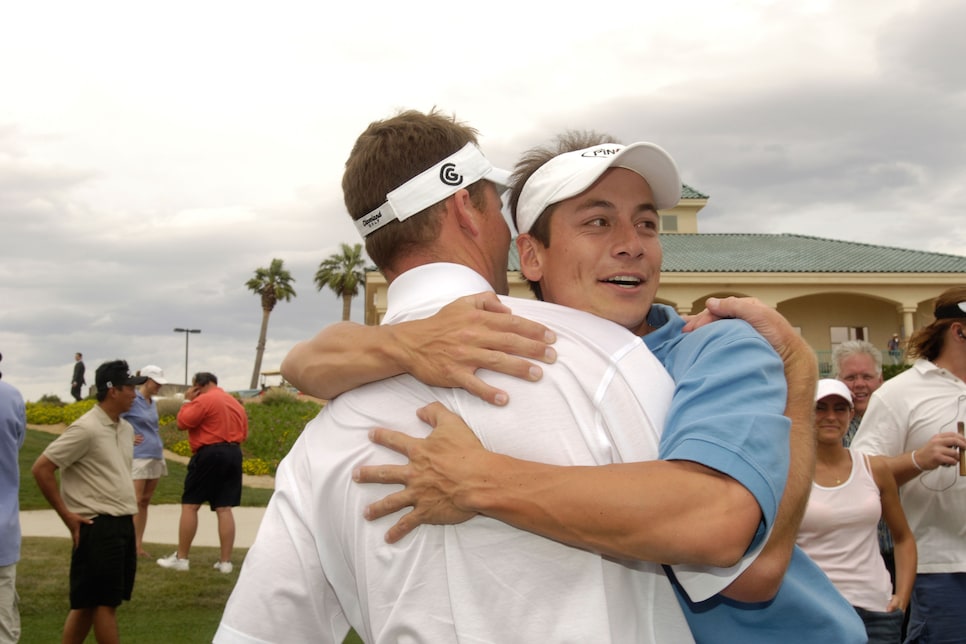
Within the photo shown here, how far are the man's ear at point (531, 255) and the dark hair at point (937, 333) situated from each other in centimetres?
403

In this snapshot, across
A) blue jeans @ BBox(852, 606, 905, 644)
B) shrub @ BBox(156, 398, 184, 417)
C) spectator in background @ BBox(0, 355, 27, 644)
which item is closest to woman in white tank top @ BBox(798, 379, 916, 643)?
blue jeans @ BBox(852, 606, 905, 644)

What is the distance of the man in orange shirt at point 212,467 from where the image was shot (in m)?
11.0

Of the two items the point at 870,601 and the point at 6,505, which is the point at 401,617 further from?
the point at 6,505

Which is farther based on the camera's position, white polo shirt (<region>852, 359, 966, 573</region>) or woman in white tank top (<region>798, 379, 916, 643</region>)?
white polo shirt (<region>852, 359, 966, 573</region>)

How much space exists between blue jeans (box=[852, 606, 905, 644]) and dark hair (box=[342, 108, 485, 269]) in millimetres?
4010

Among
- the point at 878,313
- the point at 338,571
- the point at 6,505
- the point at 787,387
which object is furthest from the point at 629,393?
the point at 878,313

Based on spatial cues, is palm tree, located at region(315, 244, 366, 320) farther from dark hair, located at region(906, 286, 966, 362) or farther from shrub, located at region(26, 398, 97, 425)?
dark hair, located at region(906, 286, 966, 362)

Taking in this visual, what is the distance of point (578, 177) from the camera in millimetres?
2293

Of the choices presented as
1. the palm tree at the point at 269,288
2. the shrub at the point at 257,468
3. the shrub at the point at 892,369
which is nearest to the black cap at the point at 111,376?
the shrub at the point at 257,468

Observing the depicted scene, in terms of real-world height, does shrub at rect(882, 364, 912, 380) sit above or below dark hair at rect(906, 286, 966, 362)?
below

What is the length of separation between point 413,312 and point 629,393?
67cm

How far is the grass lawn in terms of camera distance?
340 inches

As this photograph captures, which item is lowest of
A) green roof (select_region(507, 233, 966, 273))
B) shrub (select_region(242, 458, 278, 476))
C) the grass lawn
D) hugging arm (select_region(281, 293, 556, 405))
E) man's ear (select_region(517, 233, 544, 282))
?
shrub (select_region(242, 458, 278, 476))

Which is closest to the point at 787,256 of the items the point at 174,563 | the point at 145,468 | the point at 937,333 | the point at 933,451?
the point at 145,468
